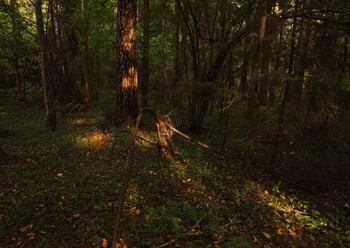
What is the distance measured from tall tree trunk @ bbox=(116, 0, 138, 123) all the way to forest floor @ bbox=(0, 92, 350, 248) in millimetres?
1185

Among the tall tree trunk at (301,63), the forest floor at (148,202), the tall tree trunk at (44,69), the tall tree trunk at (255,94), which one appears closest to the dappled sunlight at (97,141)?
the forest floor at (148,202)

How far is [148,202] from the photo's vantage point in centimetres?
411

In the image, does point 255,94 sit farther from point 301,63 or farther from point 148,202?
point 148,202

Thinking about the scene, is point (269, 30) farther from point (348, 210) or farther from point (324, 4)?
point (348, 210)

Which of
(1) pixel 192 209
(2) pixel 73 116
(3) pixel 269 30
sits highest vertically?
(3) pixel 269 30

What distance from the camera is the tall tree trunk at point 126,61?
258 inches

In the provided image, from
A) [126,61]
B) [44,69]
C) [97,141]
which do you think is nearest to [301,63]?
[126,61]

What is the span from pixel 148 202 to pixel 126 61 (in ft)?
16.0

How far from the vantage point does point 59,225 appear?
3336 mm

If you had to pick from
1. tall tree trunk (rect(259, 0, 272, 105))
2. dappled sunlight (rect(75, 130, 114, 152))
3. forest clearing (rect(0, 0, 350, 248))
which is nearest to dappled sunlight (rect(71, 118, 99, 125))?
forest clearing (rect(0, 0, 350, 248))

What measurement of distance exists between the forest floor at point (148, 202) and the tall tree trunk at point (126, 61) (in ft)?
3.89

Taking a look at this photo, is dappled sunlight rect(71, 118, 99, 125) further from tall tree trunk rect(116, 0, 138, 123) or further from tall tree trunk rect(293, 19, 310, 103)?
tall tree trunk rect(293, 19, 310, 103)

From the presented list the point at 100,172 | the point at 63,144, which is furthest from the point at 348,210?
the point at 63,144

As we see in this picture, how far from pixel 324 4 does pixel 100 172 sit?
6.93 metres
